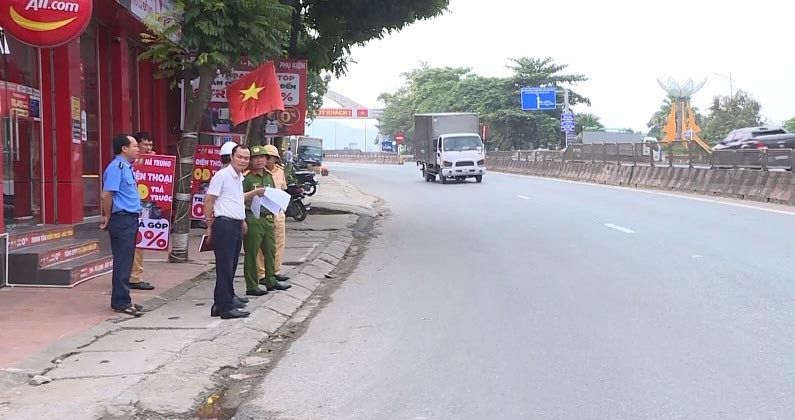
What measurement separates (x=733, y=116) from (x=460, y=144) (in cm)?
4472

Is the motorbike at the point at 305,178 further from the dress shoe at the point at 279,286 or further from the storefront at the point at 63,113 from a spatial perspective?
the dress shoe at the point at 279,286

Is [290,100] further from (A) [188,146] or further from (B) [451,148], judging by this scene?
(B) [451,148]

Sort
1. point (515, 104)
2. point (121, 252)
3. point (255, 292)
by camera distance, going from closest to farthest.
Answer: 1. point (121, 252)
2. point (255, 292)
3. point (515, 104)

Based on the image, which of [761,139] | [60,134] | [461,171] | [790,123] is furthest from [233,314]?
[790,123]

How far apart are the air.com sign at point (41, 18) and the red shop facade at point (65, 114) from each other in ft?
5.31

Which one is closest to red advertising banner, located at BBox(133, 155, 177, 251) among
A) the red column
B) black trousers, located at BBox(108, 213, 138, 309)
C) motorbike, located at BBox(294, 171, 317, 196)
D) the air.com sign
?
black trousers, located at BBox(108, 213, 138, 309)

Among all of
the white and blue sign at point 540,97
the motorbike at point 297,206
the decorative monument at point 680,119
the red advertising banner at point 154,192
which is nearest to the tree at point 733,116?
the decorative monument at point 680,119

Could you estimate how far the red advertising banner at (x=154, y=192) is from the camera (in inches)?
377

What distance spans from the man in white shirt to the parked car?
25.0 m

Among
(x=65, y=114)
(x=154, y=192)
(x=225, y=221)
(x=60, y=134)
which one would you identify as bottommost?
(x=225, y=221)

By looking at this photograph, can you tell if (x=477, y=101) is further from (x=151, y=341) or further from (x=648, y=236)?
(x=151, y=341)

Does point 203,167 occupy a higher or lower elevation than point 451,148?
lower

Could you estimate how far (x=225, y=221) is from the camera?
757cm

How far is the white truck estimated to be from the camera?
34.2 meters
